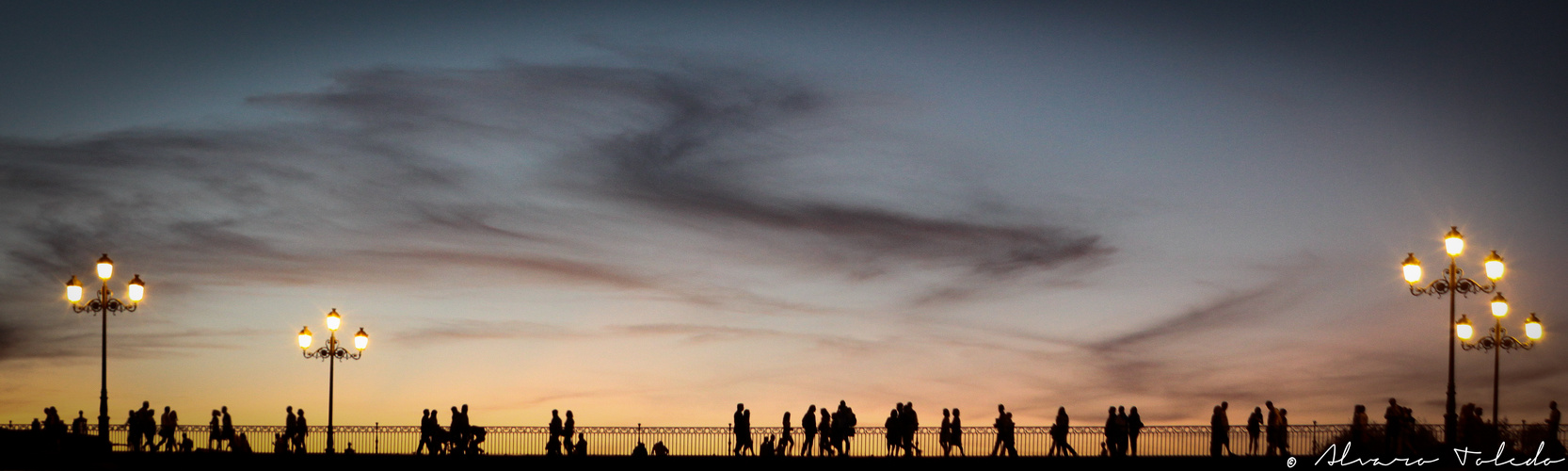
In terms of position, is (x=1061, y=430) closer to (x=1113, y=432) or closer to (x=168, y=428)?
Answer: (x=1113, y=432)

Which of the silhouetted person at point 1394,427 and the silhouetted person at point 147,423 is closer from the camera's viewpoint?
the silhouetted person at point 1394,427

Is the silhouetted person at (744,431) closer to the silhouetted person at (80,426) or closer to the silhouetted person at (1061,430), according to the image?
the silhouetted person at (1061,430)

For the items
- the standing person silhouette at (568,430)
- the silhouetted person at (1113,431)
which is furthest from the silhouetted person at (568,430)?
the silhouetted person at (1113,431)

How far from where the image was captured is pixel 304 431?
37.7m

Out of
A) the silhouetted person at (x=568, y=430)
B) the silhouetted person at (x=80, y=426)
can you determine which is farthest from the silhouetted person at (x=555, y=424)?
the silhouetted person at (x=80, y=426)

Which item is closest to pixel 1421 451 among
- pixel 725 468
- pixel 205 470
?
pixel 725 468

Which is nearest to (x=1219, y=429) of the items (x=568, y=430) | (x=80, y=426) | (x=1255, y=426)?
(x=1255, y=426)

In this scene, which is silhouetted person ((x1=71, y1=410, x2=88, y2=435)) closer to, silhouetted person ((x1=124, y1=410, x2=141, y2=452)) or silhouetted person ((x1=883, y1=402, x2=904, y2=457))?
silhouetted person ((x1=124, y1=410, x2=141, y2=452))

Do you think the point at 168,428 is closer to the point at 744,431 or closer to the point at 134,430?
the point at 134,430

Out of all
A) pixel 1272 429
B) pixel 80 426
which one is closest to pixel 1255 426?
pixel 1272 429

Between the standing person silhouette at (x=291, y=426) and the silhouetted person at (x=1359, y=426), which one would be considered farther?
the standing person silhouette at (x=291, y=426)

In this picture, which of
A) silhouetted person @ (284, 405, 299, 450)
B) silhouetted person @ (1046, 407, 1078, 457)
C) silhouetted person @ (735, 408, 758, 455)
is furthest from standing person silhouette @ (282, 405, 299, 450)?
silhouetted person @ (1046, 407, 1078, 457)

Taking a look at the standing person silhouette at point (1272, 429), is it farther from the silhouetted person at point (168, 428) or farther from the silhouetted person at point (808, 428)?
the silhouetted person at point (168, 428)

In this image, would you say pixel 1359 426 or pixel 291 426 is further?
pixel 291 426
